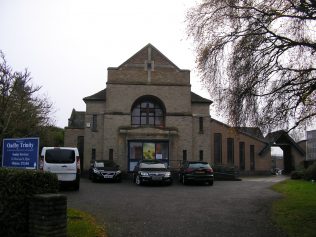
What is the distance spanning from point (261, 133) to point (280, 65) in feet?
8.34

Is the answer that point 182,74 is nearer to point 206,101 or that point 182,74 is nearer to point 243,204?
point 206,101

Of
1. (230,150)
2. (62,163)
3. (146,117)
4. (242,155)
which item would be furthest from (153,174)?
(242,155)

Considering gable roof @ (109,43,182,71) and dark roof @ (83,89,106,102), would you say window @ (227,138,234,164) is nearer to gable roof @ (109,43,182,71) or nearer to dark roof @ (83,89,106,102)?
gable roof @ (109,43,182,71)

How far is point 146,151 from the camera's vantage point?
34.1 m

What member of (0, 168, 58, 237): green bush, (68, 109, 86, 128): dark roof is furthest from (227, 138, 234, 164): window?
(0, 168, 58, 237): green bush

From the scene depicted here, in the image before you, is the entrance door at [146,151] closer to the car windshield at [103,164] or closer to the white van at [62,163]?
the car windshield at [103,164]

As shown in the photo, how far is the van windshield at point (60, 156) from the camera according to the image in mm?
19547

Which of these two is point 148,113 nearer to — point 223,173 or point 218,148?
point 223,173

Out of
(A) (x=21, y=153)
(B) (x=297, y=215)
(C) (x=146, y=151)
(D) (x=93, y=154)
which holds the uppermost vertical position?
(C) (x=146, y=151)

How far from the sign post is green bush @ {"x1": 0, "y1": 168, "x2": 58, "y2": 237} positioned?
2.54 m

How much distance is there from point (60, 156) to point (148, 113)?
56.7 ft

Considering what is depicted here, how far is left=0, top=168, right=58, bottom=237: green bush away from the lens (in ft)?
27.2

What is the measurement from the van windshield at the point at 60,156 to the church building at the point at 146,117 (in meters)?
13.9

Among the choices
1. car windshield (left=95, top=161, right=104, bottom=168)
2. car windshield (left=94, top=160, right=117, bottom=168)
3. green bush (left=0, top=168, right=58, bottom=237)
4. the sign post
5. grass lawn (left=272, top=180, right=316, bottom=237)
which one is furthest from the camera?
car windshield (left=94, top=160, right=117, bottom=168)
